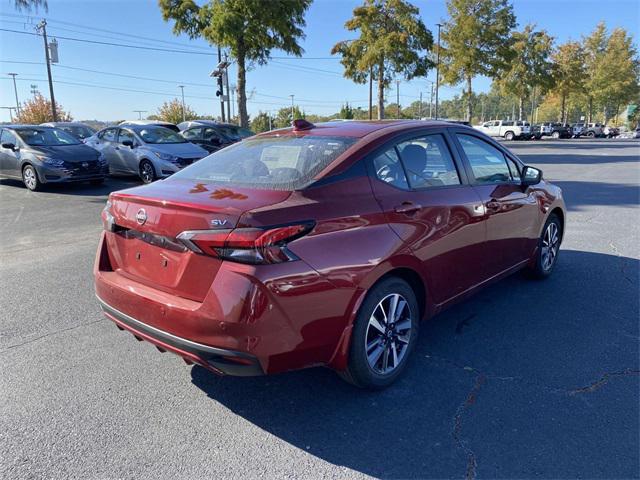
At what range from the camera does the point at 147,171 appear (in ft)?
40.4

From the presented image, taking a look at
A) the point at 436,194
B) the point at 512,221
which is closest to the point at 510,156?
the point at 512,221

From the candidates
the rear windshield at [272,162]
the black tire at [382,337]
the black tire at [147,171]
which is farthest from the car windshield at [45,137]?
the black tire at [382,337]

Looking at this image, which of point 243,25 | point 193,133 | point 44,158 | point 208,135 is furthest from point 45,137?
point 243,25

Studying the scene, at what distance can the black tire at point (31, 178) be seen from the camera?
11.6 meters

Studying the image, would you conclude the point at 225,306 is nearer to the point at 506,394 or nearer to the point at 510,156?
the point at 506,394

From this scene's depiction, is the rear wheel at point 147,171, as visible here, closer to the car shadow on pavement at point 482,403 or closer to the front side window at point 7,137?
the front side window at point 7,137

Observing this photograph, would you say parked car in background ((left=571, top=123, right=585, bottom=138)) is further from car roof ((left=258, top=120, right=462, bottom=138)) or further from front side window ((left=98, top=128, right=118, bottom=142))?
car roof ((left=258, top=120, right=462, bottom=138))

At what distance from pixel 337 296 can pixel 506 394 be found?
1.32 m

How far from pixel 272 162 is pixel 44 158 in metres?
10.3

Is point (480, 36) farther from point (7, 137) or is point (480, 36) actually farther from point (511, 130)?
point (7, 137)

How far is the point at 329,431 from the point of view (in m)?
2.72

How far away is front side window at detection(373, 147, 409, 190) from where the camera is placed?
3129 millimetres

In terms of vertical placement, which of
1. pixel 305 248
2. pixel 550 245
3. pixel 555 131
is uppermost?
pixel 555 131

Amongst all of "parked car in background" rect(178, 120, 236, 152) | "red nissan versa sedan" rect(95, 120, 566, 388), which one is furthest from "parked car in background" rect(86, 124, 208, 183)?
"red nissan versa sedan" rect(95, 120, 566, 388)
